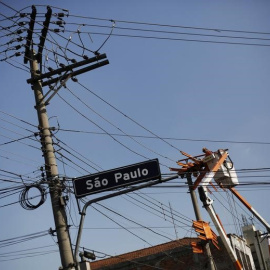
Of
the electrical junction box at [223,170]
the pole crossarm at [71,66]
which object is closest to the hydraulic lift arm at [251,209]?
the electrical junction box at [223,170]

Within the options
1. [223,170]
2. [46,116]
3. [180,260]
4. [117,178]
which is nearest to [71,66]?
[46,116]

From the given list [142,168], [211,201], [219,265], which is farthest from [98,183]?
[219,265]

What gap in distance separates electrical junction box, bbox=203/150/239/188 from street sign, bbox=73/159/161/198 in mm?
10279

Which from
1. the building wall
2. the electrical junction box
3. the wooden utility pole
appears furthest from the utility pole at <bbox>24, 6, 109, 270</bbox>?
the building wall

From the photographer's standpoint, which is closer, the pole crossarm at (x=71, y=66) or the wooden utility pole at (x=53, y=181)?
the wooden utility pole at (x=53, y=181)

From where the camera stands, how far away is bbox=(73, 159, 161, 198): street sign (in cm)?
1150

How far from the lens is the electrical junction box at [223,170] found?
71.2ft

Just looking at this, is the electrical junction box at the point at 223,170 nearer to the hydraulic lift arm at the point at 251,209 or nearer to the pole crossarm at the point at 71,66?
the hydraulic lift arm at the point at 251,209

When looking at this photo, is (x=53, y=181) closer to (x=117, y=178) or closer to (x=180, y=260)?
(x=117, y=178)

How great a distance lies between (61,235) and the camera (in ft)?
38.4

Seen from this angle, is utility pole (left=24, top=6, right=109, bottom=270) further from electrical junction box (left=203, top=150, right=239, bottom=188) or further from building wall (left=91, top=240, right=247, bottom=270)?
building wall (left=91, top=240, right=247, bottom=270)

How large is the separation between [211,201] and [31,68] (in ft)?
34.3

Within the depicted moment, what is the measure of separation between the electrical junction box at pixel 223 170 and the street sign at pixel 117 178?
33.7ft

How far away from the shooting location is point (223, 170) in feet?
72.8
